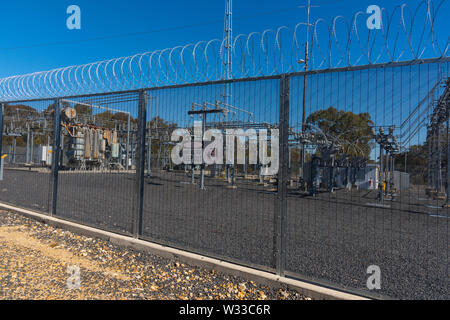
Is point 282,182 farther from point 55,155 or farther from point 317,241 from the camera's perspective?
point 55,155

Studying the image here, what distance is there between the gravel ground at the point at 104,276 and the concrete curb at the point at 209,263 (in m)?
0.08

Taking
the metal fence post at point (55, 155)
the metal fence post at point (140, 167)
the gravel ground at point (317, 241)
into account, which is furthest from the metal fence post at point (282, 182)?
the metal fence post at point (55, 155)

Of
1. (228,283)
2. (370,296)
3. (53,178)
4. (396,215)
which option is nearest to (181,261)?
(228,283)

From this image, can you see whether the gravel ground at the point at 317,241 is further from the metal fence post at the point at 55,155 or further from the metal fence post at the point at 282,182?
the metal fence post at the point at 55,155

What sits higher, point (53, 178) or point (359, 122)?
point (359, 122)

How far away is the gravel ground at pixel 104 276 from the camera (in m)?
3.65

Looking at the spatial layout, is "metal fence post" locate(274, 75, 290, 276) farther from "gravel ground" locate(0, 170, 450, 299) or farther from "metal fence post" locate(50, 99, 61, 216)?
"metal fence post" locate(50, 99, 61, 216)

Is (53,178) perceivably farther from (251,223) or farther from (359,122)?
(359,122)

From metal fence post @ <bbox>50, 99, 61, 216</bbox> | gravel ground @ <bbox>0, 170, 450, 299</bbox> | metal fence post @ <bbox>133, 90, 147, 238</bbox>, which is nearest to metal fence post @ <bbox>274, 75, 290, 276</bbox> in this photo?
gravel ground @ <bbox>0, 170, 450, 299</bbox>

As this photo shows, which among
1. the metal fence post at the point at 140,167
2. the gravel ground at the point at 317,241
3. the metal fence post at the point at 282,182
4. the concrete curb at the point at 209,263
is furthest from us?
the metal fence post at the point at 140,167

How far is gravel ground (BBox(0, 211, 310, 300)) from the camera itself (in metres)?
3.65

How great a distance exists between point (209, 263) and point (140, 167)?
224 cm
